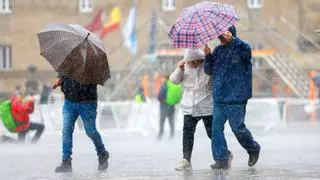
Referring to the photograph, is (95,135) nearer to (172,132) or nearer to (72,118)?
(72,118)

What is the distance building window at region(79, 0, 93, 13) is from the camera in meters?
56.8

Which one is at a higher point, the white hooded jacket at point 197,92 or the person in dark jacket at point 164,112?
the white hooded jacket at point 197,92

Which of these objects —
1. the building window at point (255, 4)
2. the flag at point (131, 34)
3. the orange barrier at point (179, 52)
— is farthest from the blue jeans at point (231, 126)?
the building window at point (255, 4)

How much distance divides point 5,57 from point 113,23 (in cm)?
1060

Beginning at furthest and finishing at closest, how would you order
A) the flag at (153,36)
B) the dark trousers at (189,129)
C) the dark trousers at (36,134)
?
1. the flag at (153,36)
2. the dark trousers at (36,134)
3. the dark trousers at (189,129)

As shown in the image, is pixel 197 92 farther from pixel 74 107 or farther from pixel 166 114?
pixel 166 114

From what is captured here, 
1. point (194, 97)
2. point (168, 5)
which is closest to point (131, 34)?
point (168, 5)

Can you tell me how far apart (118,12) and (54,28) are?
41.1 metres

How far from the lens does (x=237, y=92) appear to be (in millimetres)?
11266

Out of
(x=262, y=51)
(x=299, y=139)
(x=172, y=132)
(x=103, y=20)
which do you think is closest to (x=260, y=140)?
(x=299, y=139)

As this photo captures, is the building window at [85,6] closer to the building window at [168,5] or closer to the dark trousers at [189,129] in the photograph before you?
the building window at [168,5]

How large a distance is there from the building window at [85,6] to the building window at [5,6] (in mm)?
4609

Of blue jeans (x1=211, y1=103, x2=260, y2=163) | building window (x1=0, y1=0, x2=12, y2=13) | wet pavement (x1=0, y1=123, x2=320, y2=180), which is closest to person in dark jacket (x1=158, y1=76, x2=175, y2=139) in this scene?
wet pavement (x1=0, y1=123, x2=320, y2=180)

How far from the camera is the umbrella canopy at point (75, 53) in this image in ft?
38.9
